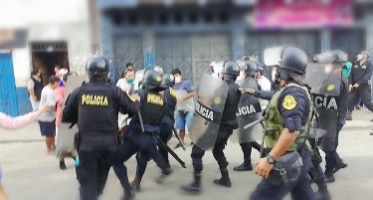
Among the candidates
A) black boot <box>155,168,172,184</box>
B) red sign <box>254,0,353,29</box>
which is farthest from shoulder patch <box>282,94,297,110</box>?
red sign <box>254,0,353,29</box>

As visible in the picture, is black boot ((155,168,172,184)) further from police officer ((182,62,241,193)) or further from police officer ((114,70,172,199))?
police officer ((114,70,172,199))

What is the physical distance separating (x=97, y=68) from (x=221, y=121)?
5.74 ft

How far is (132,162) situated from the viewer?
21.6 ft

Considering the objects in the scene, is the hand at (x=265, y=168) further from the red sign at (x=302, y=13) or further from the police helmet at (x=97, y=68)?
the red sign at (x=302, y=13)

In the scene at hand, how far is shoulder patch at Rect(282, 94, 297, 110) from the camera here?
3084mm

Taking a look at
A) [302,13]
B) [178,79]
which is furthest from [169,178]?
[302,13]

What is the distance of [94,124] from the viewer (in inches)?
149

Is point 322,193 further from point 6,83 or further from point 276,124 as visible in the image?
point 6,83

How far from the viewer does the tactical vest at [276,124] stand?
322 centimetres

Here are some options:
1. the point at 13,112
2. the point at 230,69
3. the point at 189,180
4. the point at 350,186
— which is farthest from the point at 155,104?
the point at 13,112

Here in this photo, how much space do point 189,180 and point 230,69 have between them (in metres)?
1.55

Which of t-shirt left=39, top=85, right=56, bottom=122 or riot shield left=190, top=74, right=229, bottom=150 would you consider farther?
t-shirt left=39, top=85, right=56, bottom=122

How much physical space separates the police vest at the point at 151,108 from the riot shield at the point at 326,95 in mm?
1673

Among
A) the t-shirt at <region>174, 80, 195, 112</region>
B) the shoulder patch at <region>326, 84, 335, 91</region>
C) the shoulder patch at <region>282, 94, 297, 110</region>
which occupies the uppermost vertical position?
the shoulder patch at <region>282, 94, 297, 110</region>
